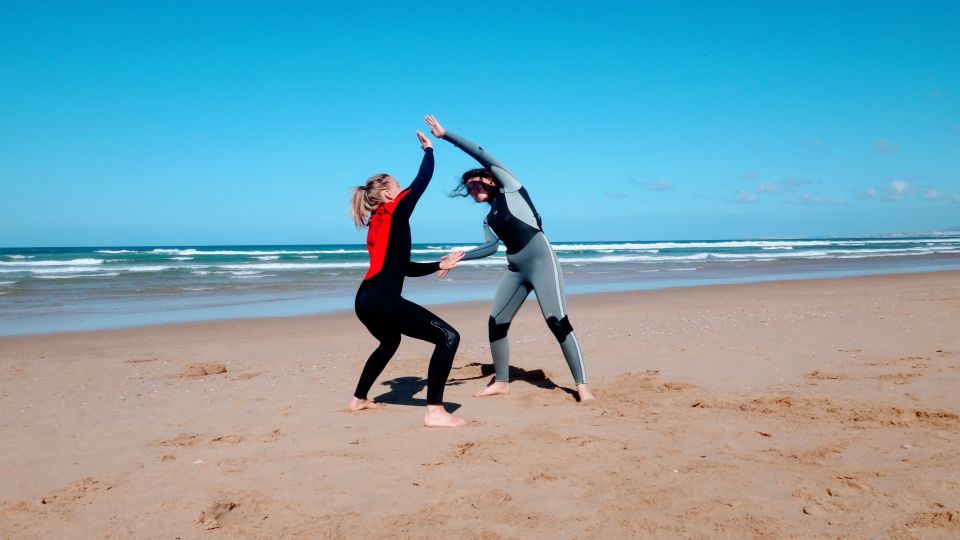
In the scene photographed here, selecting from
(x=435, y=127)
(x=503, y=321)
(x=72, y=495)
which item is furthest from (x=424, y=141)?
(x=72, y=495)

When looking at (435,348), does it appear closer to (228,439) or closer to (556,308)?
A: (556,308)

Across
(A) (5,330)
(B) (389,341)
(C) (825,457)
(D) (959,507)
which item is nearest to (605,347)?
(B) (389,341)

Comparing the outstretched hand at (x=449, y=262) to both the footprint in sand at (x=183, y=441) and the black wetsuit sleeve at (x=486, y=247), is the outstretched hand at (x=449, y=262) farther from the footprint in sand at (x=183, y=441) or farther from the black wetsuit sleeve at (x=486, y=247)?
the footprint in sand at (x=183, y=441)

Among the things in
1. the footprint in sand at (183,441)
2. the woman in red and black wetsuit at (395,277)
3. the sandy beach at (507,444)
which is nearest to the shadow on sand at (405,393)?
the sandy beach at (507,444)

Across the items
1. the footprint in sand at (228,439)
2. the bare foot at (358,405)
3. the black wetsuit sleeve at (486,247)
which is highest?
the black wetsuit sleeve at (486,247)

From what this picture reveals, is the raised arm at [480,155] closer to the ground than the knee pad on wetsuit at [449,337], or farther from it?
farther from it

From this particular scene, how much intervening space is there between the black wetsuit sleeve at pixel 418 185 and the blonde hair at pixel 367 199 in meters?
0.16

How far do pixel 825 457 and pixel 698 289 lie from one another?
1434 cm

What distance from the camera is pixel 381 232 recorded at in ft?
15.5

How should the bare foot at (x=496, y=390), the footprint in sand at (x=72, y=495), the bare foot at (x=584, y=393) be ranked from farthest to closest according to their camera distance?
the bare foot at (x=496, y=390), the bare foot at (x=584, y=393), the footprint in sand at (x=72, y=495)

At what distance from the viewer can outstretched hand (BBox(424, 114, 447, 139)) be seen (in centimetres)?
531

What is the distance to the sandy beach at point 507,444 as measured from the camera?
305cm

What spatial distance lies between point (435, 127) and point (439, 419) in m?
2.30

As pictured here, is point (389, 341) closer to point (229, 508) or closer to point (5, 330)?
point (229, 508)
